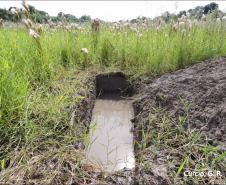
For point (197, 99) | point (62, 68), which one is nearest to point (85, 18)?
point (62, 68)

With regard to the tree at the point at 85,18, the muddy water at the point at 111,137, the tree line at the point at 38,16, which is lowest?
the muddy water at the point at 111,137

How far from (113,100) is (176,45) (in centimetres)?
131

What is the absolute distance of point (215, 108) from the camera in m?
1.82

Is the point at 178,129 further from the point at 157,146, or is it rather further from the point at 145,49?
the point at 145,49

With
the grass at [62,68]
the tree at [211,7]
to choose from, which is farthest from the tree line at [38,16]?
the tree at [211,7]

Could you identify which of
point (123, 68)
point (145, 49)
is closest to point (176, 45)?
point (145, 49)

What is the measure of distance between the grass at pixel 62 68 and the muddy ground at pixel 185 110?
0.11 meters

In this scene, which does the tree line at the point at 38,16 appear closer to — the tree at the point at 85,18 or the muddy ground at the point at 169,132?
the tree at the point at 85,18

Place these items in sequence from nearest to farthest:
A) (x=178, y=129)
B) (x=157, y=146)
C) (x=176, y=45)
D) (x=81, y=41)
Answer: (x=157, y=146) < (x=178, y=129) < (x=176, y=45) < (x=81, y=41)

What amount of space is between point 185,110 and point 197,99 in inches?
9.0

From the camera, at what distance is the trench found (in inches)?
70.7

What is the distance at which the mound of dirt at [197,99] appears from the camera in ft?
5.52

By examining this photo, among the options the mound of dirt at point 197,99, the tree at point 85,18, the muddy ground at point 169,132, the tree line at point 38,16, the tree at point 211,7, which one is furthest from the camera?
the tree at point 85,18

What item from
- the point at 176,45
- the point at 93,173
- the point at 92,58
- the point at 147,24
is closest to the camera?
the point at 93,173
